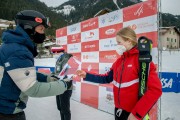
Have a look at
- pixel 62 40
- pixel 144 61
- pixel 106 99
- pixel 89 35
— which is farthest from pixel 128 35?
pixel 62 40

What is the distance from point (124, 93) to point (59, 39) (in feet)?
18.0

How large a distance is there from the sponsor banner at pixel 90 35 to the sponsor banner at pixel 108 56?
446 millimetres

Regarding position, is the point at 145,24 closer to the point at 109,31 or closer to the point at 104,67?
the point at 109,31

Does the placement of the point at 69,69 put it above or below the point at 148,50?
below

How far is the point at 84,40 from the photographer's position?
5.98m

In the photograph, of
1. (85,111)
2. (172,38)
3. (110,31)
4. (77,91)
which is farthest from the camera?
(172,38)

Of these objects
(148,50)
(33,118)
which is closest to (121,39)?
(148,50)

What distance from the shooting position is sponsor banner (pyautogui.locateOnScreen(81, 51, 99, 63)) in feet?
17.8

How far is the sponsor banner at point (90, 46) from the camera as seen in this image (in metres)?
5.45

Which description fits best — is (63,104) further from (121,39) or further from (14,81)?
(14,81)

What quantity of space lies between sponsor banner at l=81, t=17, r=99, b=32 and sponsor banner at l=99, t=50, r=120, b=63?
2.23 ft

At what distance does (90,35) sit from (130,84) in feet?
12.4

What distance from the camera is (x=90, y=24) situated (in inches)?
225

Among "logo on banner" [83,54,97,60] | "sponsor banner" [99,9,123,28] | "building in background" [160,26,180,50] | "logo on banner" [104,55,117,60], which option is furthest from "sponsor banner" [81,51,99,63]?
"building in background" [160,26,180,50]
